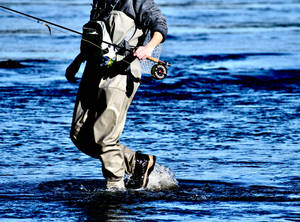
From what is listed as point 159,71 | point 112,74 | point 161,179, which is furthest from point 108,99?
point 161,179

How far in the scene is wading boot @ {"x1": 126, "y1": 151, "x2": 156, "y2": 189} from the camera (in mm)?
7117

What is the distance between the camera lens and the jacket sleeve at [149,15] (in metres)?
6.48

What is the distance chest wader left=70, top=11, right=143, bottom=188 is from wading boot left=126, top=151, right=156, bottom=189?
0.35 meters

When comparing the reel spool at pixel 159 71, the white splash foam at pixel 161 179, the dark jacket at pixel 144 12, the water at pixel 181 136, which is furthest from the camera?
the white splash foam at pixel 161 179

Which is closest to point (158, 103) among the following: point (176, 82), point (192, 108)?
point (192, 108)

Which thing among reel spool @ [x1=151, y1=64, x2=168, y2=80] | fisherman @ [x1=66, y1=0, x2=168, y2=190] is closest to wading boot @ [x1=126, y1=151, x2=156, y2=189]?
fisherman @ [x1=66, y1=0, x2=168, y2=190]

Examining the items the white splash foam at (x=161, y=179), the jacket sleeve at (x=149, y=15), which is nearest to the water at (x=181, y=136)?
the white splash foam at (x=161, y=179)

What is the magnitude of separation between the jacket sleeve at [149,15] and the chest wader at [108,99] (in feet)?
0.30

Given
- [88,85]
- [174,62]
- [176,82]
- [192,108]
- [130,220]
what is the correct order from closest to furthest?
[130,220] < [88,85] < [192,108] < [176,82] < [174,62]

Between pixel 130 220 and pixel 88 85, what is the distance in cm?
124

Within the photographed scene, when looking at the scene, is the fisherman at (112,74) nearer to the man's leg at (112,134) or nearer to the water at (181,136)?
the man's leg at (112,134)

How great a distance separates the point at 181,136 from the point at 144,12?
110 inches

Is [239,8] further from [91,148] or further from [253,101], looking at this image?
[91,148]

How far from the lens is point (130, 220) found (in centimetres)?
590
